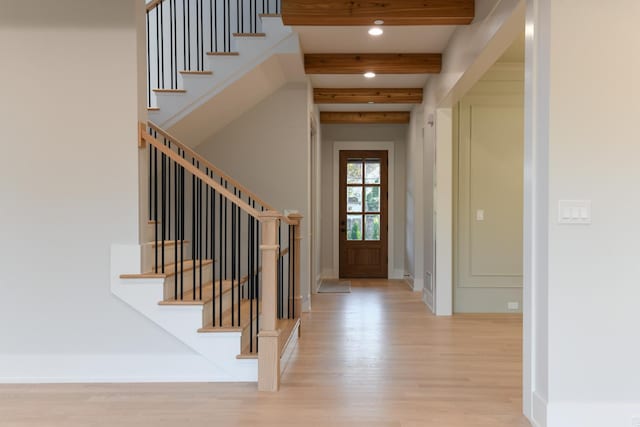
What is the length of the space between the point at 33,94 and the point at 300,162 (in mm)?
2924

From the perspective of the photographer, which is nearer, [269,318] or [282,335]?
[269,318]

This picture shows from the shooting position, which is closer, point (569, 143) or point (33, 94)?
point (569, 143)

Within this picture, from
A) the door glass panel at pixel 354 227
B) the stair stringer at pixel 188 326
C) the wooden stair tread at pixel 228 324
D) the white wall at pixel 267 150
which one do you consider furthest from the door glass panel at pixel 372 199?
the stair stringer at pixel 188 326

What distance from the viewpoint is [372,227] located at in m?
8.89

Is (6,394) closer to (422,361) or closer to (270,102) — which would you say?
(422,361)

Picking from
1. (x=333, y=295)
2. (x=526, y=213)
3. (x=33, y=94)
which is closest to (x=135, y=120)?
(x=33, y=94)

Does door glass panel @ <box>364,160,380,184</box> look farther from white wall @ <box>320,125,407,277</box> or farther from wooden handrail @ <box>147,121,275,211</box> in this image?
wooden handrail @ <box>147,121,275,211</box>

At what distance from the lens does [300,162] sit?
561 centimetres

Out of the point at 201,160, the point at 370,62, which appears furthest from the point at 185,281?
the point at 370,62

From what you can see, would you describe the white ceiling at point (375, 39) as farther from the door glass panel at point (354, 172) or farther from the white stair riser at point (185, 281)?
the door glass panel at point (354, 172)

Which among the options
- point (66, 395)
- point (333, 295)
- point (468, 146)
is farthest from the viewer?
point (333, 295)

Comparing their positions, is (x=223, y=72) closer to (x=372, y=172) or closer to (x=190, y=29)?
(x=190, y=29)

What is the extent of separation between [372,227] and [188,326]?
599 cm

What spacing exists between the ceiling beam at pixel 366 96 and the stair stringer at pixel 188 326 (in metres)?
4.18
